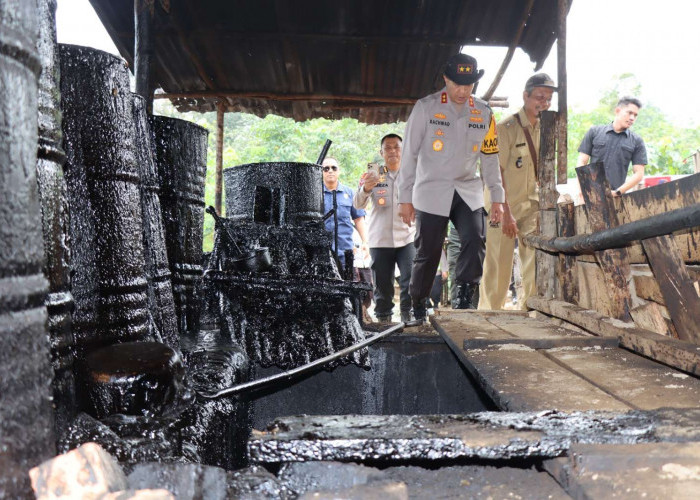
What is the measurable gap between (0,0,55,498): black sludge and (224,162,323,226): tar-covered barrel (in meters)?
3.62

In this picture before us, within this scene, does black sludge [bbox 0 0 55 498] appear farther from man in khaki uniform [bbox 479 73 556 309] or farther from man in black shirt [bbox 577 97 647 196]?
man in black shirt [bbox 577 97 647 196]

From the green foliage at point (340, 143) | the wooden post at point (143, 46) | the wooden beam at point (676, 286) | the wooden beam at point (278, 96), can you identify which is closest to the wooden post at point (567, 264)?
the wooden beam at point (676, 286)

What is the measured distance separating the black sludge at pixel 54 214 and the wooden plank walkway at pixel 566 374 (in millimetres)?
1466

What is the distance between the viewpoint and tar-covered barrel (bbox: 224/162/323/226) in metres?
5.00

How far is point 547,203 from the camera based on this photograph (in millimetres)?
4133

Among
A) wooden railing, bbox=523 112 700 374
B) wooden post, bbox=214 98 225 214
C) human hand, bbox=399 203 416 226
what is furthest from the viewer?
wooden post, bbox=214 98 225 214

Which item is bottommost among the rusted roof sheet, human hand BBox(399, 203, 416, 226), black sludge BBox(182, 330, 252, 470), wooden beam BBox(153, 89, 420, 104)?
black sludge BBox(182, 330, 252, 470)

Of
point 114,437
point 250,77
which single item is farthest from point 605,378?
point 250,77

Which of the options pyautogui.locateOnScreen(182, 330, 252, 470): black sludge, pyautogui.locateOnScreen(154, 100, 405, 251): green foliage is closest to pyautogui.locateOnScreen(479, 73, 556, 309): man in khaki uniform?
pyautogui.locateOnScreen(182, 330, 252, 470): black sludge

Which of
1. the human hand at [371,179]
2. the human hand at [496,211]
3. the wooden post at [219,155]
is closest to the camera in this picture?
the human hand at [496,211]

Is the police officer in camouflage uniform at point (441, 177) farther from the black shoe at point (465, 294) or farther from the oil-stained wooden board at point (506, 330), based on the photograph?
the oil-stained wooden board at point (506, 330)

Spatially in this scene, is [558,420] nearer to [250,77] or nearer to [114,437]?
[114,437]

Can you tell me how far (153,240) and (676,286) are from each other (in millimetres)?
2593

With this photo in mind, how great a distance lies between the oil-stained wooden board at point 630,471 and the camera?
1.18 metres
